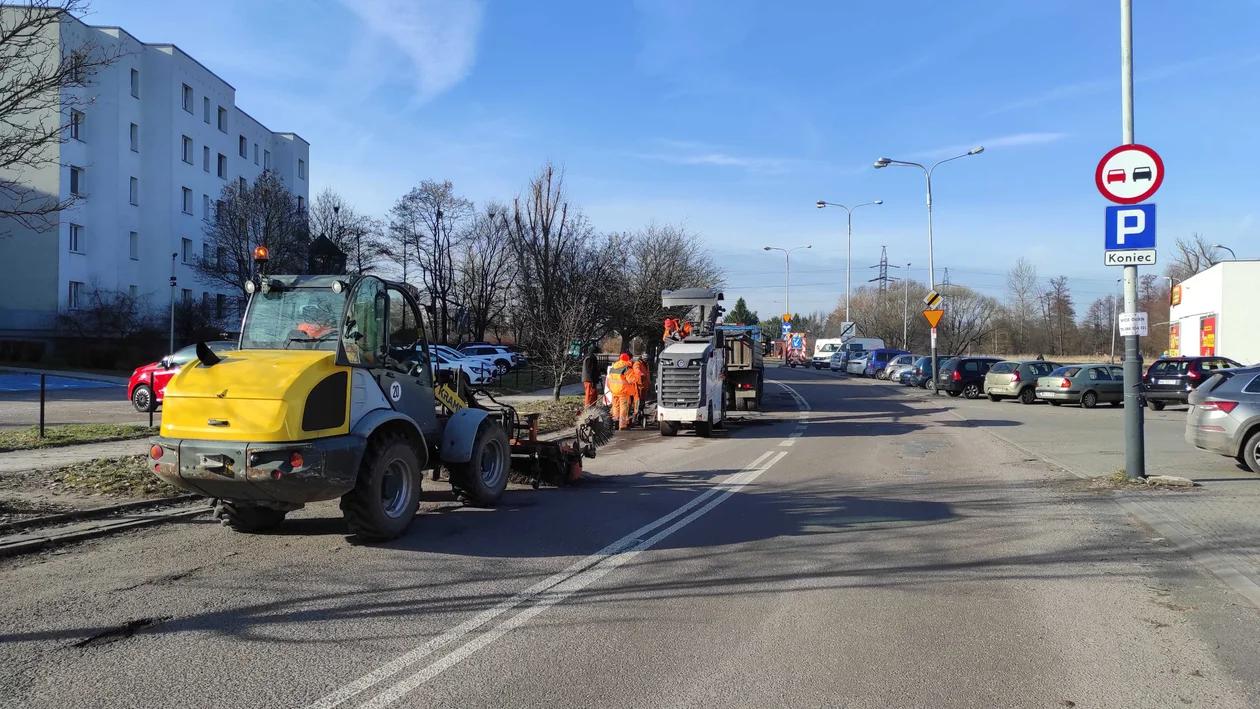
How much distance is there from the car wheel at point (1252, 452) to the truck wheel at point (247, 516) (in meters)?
12.3

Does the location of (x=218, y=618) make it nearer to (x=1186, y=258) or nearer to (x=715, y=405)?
(x=715, y=405)

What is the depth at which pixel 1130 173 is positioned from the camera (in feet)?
35.2

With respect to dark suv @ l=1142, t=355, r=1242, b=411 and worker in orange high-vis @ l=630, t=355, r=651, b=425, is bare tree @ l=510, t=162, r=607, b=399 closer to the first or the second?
worker in orange high-vis @ l=630, t=355, r=651, b=425

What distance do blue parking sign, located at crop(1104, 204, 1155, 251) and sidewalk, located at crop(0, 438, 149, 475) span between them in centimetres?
1359

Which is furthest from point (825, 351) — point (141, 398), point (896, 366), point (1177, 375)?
point (141, 398)

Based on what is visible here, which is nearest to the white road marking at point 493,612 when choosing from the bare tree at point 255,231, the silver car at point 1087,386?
the silver car at point 1087,386

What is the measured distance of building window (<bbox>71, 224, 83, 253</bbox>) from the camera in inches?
1574

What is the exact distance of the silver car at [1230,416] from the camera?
458 inches

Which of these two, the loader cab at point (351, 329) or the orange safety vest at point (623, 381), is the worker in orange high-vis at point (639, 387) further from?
the loader cab at point (351, 329)

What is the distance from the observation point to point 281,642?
4953 millimetres

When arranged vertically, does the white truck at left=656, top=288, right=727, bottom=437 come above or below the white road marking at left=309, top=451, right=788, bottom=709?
above

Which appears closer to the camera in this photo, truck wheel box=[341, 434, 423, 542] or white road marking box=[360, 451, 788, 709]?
white road marking box=[360, 451, 788, 709]

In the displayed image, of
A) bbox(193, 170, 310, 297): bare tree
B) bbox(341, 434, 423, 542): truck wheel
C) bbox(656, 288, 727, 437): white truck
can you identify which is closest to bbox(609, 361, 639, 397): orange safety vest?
bbox(656, 288, 727, 437): white truck

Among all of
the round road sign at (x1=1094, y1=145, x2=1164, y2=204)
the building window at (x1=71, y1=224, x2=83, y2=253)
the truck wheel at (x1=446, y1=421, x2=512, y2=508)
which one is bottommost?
the truck wheel at (x1=446, y1=421, x2=512, y2=508)
